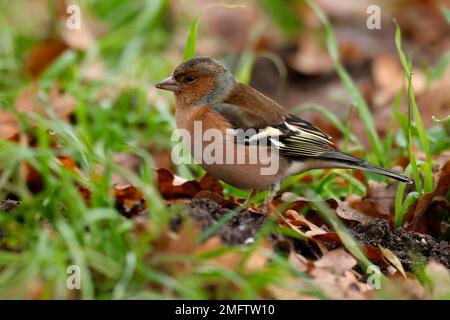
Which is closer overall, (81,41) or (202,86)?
(202,86)

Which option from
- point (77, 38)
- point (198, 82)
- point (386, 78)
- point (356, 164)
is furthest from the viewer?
point (386, 78)

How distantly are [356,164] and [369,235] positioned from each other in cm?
53

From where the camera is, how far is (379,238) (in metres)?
4.32

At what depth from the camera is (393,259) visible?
3.95 meters

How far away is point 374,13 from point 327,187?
5.02 meters

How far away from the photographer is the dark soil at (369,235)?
374 cm

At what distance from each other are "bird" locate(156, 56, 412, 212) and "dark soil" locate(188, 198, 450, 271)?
374 millimetres

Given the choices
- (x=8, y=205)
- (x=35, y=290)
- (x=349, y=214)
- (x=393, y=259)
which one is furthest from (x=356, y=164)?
(x=35, y=290)

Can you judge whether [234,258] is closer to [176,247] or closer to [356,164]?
[176,247]

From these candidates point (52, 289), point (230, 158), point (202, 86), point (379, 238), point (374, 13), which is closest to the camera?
point (52, 289)

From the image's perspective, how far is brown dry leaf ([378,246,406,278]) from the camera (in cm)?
388

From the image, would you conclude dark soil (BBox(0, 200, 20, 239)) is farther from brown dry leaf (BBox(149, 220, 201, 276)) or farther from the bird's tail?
the bird's tail

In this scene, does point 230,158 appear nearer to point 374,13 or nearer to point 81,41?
point 81,41
